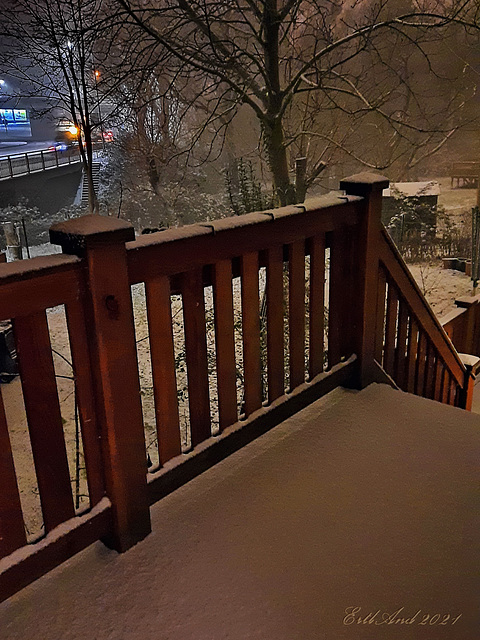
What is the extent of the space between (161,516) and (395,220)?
15.1 m

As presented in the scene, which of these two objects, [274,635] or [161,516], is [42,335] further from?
[274,635]

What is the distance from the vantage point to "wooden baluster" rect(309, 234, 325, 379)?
223 centimetres

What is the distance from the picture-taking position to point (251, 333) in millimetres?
2057

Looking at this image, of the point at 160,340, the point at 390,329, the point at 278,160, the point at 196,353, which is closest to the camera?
the point at 160,340

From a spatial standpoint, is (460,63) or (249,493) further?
(460,63)

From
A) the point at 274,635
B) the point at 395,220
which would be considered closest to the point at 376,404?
the point at 274,635

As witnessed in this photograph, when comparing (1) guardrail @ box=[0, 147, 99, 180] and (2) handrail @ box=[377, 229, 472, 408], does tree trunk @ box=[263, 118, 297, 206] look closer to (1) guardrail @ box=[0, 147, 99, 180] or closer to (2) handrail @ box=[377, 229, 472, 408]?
(2) handrail @ box=[377, 229, 472, 408]

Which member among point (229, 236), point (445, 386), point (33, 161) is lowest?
point (445, 386)

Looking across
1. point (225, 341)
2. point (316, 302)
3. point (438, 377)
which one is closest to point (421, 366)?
point (438, 377)

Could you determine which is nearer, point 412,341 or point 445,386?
point 412,341

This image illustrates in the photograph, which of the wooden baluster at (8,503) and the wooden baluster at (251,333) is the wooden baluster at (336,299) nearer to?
the wooden baluster at (251,333)

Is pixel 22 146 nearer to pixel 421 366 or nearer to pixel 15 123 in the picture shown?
pixel 15 123

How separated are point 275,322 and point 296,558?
0.88 metres

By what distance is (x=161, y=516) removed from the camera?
1.80 m
